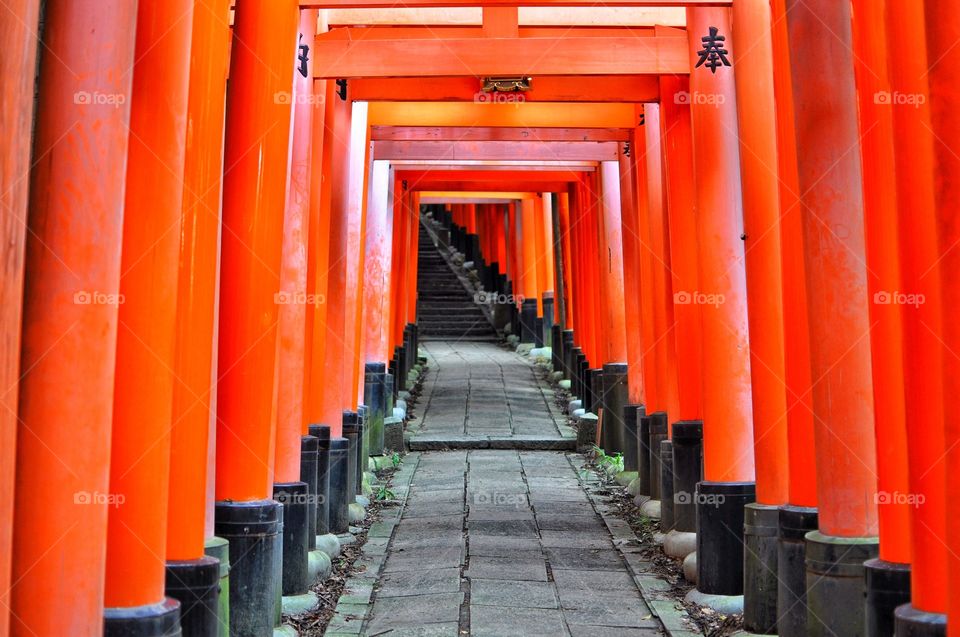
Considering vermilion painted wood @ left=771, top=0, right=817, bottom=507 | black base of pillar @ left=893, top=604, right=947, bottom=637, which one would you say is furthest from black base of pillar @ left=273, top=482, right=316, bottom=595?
black base of pillar @ left=893, top=604, right=947, bottom=637

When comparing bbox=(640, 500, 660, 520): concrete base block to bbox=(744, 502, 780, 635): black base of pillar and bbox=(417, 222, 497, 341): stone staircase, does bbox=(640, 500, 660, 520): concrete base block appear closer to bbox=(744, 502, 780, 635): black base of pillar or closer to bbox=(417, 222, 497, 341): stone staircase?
bbox=(744, 502, 780, 635): black base of pillar

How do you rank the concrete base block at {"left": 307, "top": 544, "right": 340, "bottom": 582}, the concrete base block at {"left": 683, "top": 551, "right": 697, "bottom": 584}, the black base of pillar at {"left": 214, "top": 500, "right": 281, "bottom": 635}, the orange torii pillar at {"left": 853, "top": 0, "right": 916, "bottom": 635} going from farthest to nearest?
the concrete base block at {"left": 683, "top": 551, "right": 697, "bottom": 584} < the concrete base block at {"left": 307, "top": 544, "right": 340, "bottom": 582} < the black base of pillar at {"left": 214, "top": 500, "right": 281, "bottom": 635} < the orange torii pillar at {"left": 853, "top": 0, "right": 916, "bottom": 635}

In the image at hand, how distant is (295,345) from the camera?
7035 millimetres

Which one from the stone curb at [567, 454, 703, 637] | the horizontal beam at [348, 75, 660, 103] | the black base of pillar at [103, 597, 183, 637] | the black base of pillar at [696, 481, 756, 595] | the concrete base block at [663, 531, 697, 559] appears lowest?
the stone curb at [567, 454, 703, 637]

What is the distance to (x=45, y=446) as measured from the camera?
3422mm

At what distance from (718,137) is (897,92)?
3.49 m

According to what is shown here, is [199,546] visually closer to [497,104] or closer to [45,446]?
[45,446]

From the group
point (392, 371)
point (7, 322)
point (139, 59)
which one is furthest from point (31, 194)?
point (392, 371)

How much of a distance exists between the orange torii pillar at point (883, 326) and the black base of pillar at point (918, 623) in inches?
14.2

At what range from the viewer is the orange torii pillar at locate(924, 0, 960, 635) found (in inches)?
131

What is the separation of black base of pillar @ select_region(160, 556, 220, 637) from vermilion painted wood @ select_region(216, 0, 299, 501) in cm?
123

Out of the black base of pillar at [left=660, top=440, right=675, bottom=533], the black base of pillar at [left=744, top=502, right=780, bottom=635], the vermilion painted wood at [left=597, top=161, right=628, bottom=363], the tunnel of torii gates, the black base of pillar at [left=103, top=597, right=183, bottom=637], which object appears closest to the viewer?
the tunnel of torii gates

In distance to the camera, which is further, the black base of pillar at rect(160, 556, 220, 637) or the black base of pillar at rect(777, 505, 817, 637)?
the black base of pillar at rect(777, 505, 817, 637)

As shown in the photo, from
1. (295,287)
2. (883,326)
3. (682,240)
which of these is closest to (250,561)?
(295,287)
